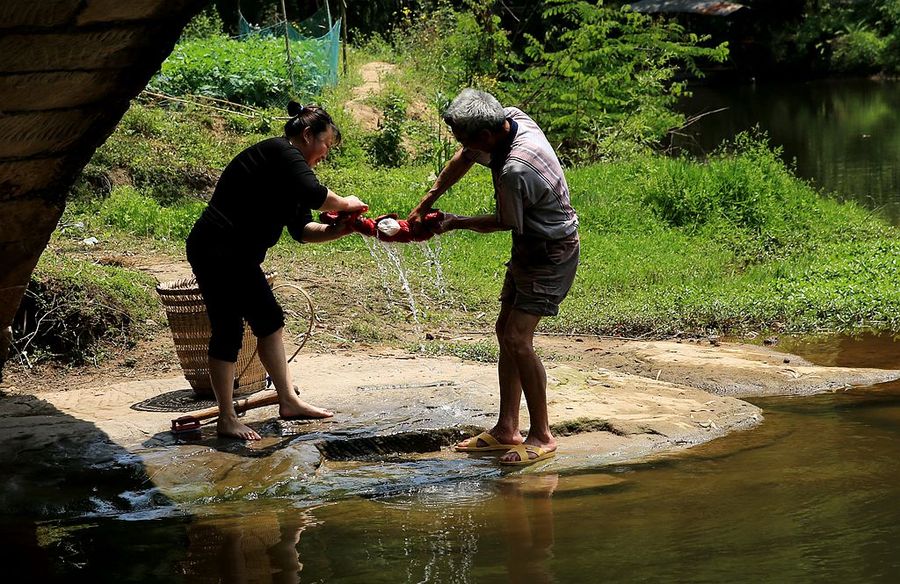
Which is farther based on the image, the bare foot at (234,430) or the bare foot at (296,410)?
the bare foot at (296,410)

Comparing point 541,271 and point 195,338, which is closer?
point 541,271

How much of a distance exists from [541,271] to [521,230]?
0.82 ft

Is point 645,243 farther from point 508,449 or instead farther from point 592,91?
point 508,449

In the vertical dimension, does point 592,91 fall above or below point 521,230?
above

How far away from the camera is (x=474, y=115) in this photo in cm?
512

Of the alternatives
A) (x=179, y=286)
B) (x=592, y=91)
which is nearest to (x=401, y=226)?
(x=179, y=286)

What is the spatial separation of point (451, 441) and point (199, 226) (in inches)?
66.0

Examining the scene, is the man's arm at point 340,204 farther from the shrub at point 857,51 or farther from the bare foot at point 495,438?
the shrub at point 857,51

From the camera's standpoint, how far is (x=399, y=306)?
888cm

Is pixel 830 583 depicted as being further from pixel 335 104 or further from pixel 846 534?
pixel 335 104

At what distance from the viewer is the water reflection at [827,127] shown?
628 inches

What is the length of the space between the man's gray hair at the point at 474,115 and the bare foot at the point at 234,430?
181 centimetres

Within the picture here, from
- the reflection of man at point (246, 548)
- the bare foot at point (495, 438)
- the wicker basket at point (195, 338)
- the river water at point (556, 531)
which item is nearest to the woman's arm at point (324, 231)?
the wicker basket at point (195, 338)

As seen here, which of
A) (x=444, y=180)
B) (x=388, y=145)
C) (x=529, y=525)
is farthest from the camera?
(x=388, y=145)
